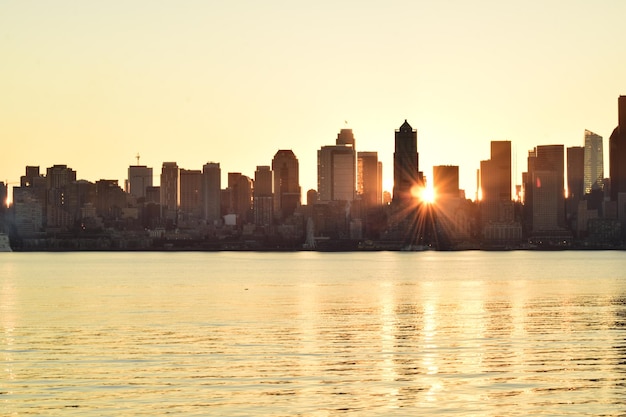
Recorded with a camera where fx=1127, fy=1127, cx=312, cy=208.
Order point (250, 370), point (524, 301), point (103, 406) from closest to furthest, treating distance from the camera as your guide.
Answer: point (103, 406) → point (250, 370) → point (524, 301)

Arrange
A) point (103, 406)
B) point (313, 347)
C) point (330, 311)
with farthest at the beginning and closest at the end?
1. point (330, 311)
2. point (313, 347)
3. point (103, 406)

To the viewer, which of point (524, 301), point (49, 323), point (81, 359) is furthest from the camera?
point (524, 301)

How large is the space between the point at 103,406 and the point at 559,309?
6446 cm

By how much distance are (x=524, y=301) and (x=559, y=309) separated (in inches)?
574

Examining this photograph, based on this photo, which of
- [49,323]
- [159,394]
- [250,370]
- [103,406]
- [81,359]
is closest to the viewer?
[103,406]

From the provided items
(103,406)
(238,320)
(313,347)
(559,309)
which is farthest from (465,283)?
(103,406)

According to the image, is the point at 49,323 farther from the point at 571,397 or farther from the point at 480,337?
the point at 571,397

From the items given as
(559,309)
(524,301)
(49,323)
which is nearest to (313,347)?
(49,323)

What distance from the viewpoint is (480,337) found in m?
73.9

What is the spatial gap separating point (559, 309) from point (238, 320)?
31.7 metres

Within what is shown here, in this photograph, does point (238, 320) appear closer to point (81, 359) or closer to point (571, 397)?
point (81, 359)

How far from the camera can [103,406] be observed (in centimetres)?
4612

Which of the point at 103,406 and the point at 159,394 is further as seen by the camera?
the point at 159,394

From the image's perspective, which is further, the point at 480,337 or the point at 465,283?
the point at 465,283
